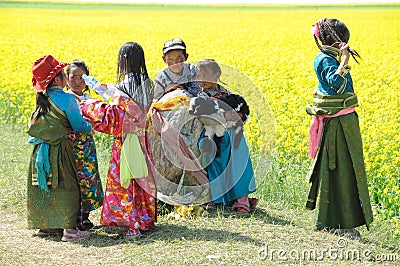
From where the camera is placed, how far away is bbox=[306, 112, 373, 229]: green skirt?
243 inches

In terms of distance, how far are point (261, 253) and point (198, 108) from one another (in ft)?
4.65

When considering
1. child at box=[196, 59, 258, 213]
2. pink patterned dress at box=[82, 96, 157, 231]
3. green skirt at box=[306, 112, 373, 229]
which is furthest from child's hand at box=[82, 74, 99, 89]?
green skirt at box=[306, 112, 373, 229]

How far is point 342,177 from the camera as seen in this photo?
20.3ft

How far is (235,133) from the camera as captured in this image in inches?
269

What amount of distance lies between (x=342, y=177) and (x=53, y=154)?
8.06 feet

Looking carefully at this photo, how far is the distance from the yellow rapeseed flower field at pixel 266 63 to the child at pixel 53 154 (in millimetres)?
1652

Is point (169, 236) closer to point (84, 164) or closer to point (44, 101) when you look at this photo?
point (84, 164)

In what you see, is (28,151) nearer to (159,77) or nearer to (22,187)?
(22,187)

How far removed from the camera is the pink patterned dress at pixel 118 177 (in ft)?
20.2

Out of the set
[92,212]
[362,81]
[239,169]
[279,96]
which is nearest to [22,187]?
[92,212]

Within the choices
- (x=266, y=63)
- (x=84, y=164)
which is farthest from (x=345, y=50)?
(x=266, y=63)

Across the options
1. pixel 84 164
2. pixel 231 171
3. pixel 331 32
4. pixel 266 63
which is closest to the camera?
pixel 331 32

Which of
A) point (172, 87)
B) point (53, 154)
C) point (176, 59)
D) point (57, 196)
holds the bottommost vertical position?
point (57, 196)

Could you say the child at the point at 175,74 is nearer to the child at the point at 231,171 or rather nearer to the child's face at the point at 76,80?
the child at the point at 231,171
